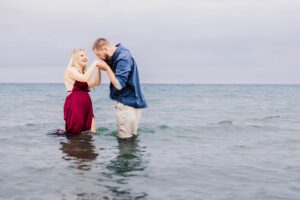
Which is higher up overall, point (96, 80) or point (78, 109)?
point (96, 80)

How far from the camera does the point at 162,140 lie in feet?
33.0

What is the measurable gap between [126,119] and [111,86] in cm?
65

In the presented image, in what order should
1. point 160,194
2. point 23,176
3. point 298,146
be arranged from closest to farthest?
point 160,194
point 23,176
point 298,146

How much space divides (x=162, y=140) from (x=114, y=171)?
353 centimetres

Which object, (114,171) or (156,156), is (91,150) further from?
(114,171)

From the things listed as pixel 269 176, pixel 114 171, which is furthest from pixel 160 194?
pixel 269 176

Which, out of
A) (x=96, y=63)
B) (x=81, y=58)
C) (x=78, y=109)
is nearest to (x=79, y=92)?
(x=78, y=109)

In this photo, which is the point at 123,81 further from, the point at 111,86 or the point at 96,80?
the point at 96,80

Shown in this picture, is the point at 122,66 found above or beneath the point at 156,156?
above

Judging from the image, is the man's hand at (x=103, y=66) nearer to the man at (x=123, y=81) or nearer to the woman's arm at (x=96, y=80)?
the man at (x=123, y=81)

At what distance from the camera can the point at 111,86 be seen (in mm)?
8562

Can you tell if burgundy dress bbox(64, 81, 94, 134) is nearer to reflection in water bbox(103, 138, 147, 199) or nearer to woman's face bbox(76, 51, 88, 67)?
woman's face bbox(76, 51, 88, 67)

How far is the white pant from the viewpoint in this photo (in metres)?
8.65

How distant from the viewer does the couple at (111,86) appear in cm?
828
